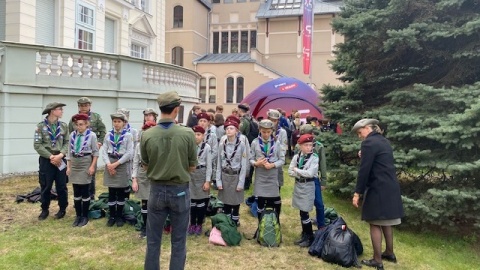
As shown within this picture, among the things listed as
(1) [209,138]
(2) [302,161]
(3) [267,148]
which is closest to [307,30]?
(1) [209,138]

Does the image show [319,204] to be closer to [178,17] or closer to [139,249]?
[139,249]

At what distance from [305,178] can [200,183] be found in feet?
5.27

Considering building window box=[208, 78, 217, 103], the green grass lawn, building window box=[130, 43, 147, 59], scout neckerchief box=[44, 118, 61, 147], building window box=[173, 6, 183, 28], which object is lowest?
the green grass lawn

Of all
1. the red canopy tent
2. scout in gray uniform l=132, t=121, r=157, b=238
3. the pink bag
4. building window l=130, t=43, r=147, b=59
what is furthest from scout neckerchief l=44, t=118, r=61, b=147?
building window l=130, t=43, r=147, b=59

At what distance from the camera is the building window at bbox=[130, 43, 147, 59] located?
71.5 feet

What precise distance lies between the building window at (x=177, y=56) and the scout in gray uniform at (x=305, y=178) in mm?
33742

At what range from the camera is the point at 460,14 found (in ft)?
23.7

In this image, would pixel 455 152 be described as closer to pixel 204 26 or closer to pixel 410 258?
pixel 410 258

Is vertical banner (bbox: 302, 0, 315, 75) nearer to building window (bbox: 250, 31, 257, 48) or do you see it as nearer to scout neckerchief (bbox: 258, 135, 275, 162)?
building window (bbox: 250, 31, 257, 48)

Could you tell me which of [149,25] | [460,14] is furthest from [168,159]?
[149,25]

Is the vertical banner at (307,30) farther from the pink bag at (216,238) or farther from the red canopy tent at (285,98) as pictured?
the pink bag at (216,238)

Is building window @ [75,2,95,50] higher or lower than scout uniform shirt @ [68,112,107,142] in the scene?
higher

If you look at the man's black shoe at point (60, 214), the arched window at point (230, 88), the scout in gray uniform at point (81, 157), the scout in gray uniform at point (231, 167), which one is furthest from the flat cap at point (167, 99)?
the arched window at point (230, 88)

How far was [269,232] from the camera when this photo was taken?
5.89m
